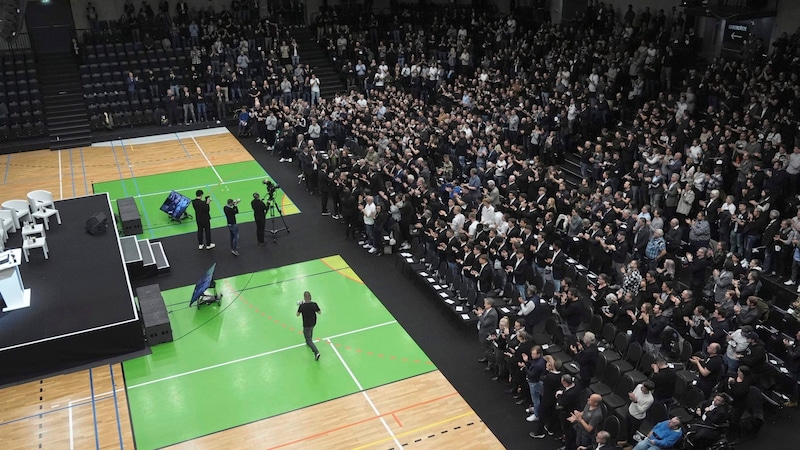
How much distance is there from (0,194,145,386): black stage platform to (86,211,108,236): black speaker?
820 mm

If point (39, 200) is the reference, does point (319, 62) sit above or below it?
above

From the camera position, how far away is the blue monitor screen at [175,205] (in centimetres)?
2078

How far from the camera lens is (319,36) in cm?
3659

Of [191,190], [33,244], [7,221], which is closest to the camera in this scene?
[33,244]

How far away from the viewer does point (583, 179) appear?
19.4 metres

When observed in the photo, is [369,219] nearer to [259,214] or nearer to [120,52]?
[259,214]

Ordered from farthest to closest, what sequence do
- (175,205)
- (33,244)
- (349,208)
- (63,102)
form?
(63,102)
(175,205)
(349,208)
(33,244)

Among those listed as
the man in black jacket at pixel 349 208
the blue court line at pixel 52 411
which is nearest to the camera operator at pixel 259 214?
the man in black jacket at pixel 349 208

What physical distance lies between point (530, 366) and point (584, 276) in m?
4.04

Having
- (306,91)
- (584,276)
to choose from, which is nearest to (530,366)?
(584,276)

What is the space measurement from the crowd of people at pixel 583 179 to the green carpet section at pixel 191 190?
1728mm

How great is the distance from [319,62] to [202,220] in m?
18.9

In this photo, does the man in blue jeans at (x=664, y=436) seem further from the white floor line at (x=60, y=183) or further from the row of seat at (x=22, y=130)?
the row of seat at (x=22, y=130)

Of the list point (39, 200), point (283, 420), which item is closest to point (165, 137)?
point (39, 200)
